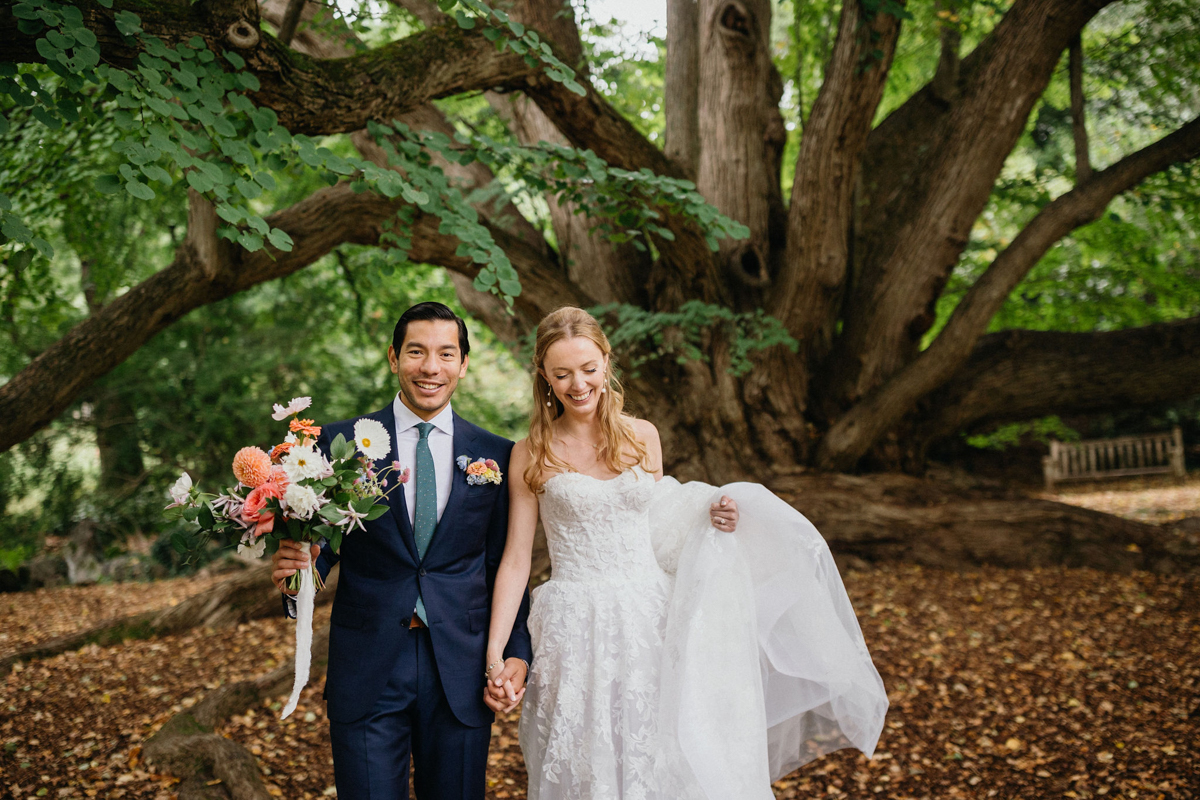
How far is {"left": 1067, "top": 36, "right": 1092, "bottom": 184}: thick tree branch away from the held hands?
4.70 m

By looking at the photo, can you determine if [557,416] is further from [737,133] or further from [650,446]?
[737,133]

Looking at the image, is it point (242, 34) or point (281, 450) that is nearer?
point (281, 450)

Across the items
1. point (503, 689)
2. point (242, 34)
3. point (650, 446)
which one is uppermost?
point (242, 34)

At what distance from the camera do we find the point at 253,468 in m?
1.99

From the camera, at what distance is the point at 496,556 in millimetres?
2598

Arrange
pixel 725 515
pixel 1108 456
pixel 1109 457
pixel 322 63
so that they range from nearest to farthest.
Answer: pixel 725 515 → pixel 322 63 → pixel 1109 457 → pixel 1108 456

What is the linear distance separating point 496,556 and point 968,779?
9.06 feet

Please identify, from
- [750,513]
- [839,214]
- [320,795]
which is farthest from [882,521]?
[320,795]

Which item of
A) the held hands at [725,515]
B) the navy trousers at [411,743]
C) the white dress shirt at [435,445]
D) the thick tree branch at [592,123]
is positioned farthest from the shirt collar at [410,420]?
the thick tree branch at [592,123]

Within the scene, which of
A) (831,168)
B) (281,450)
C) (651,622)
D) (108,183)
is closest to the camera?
(281,450)

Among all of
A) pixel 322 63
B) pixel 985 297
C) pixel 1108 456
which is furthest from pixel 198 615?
pixel 1108 456

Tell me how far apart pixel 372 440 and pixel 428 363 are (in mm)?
308

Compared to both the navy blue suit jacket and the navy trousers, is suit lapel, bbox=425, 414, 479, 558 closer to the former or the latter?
the navy blue suit jacket

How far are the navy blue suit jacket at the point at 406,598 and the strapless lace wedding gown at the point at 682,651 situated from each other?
0.83 ft
